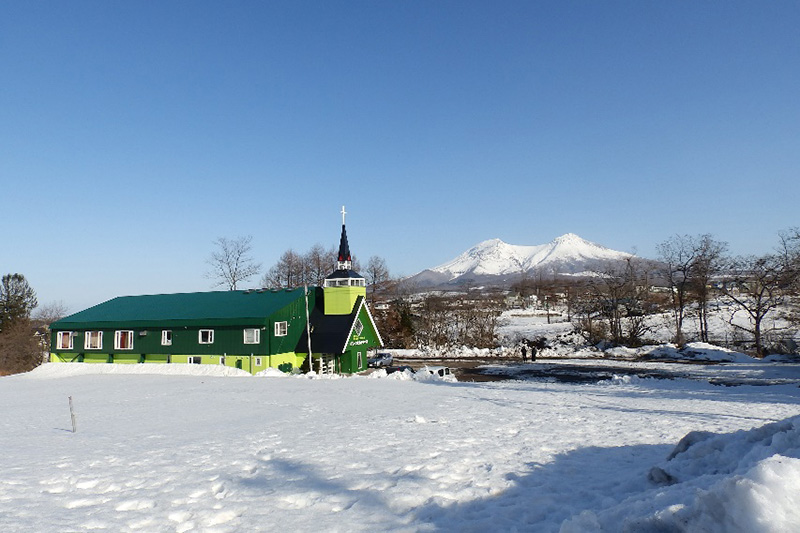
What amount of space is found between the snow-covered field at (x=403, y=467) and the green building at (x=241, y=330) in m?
15.1

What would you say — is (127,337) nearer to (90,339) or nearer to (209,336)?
(90,339)

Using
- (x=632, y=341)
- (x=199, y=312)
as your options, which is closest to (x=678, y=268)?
(x=632, y=341)

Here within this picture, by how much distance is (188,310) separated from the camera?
1332 inches

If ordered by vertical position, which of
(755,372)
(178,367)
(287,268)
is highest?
(287,268)

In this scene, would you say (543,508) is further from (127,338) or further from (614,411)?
(127,338)

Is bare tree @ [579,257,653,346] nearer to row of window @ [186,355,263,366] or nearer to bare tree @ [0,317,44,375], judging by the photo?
row of window @ [186,355,263,366]

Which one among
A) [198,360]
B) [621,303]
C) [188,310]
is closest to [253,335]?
[198,360]

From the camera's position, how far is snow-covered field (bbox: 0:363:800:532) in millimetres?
4465

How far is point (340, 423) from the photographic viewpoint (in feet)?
37.8

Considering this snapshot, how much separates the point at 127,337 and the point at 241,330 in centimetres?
1014

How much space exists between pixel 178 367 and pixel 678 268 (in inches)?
1931

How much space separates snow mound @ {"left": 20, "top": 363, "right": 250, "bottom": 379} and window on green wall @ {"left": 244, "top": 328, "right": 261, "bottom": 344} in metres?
3.11

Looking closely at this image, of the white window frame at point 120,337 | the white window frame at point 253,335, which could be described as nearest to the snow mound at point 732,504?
the white window frame at point 253,335

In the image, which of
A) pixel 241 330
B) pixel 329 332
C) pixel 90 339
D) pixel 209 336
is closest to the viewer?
pixel 241 330
